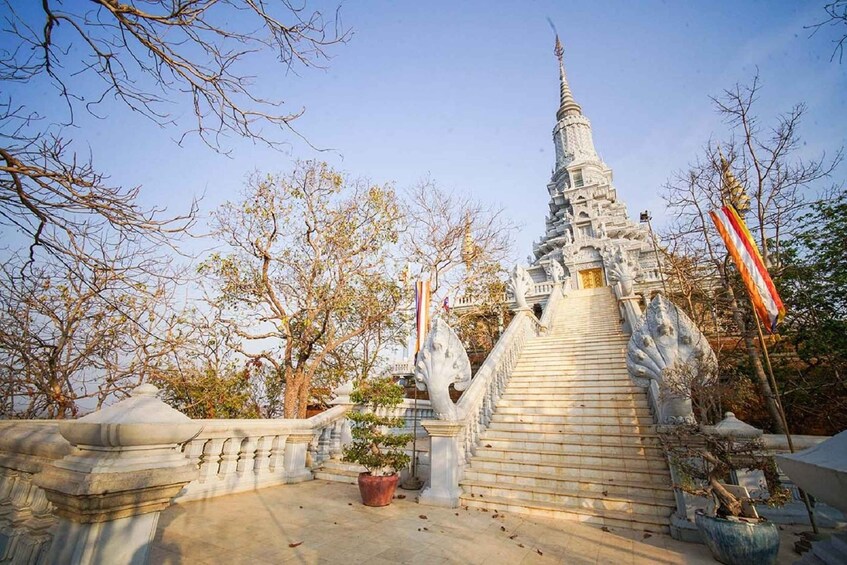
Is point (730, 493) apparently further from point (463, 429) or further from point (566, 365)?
point (566, 365)

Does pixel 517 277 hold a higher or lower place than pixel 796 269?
higher

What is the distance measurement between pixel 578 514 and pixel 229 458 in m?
5.65

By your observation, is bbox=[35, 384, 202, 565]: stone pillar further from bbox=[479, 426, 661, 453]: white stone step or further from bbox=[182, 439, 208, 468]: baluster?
bbox=[479, 426, 661, 453]: white stone step

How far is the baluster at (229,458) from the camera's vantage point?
5.95 metres

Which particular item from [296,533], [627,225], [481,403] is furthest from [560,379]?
[627,225]

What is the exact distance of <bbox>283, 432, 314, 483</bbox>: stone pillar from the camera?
277 inches

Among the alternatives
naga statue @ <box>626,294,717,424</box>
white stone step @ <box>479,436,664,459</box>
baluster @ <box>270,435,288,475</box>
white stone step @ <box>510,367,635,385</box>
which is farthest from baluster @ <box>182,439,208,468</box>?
white stone step @ <box>510,367,635,385</box>

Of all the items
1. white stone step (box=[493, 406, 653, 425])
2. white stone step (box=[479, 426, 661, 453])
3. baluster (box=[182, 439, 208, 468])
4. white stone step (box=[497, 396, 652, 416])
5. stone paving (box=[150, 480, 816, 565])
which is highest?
white stone step (box=[497, 396, 652, 416])

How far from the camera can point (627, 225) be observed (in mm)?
34000

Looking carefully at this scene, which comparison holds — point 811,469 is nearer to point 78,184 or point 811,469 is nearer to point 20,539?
point 20,539

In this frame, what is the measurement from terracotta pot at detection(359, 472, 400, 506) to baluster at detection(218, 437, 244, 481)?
2.32 m

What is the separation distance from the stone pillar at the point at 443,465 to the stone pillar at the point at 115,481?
4328mm

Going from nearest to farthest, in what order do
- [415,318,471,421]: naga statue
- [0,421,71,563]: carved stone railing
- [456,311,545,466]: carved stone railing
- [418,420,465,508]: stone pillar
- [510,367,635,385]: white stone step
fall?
1. [0,421,71,563]: carved stone railing
2. [418,420,465,508]: stone pillar
3. [415,318,471,421]: naga statue
4. [456,311,545,466]: carved stone railing
5. [510,367,635,385]: white stone step

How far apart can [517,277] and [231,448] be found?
39.3 feet
